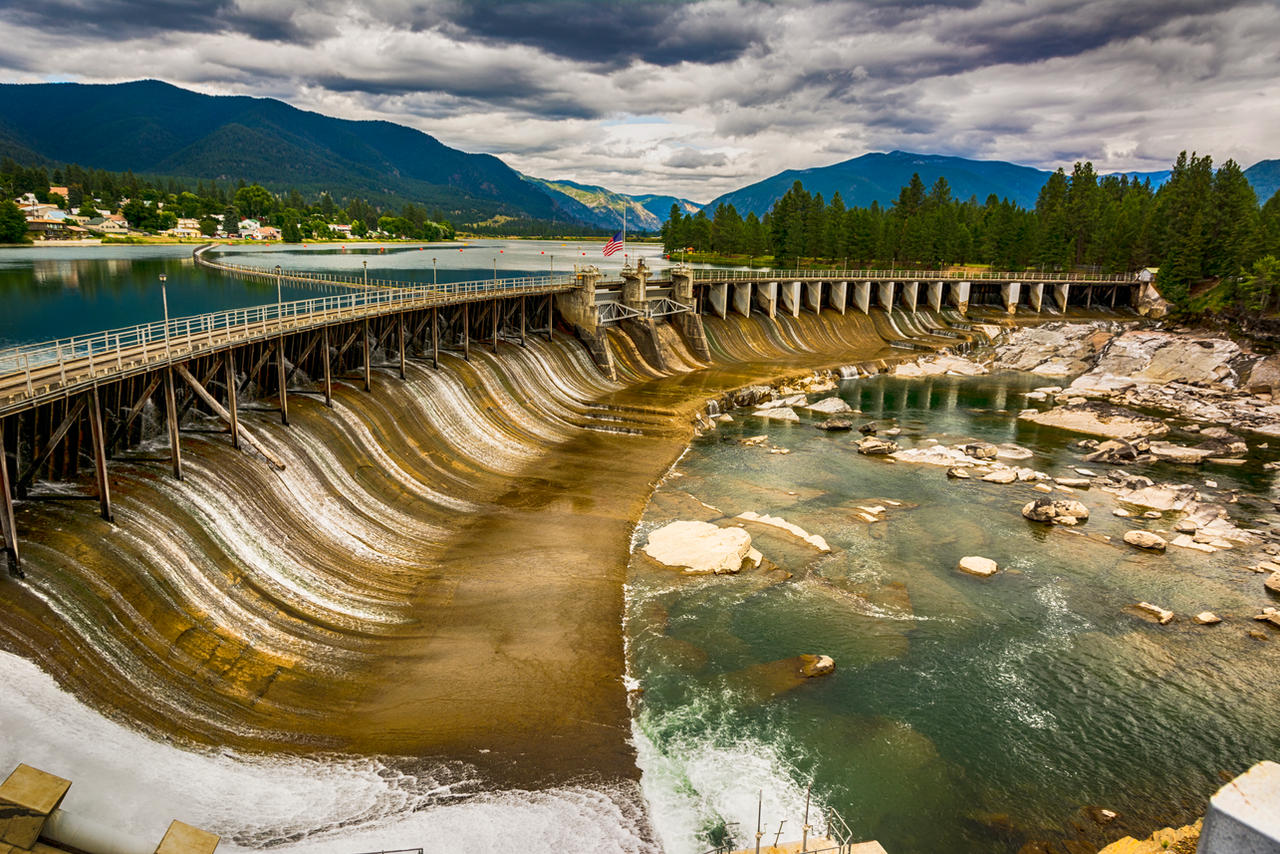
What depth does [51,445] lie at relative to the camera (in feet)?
77.7

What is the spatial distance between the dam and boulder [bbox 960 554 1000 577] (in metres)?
2.87

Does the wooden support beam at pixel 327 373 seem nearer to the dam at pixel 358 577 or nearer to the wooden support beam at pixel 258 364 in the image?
the dam at pixel 358 577

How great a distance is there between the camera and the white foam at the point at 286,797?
49.7 ft

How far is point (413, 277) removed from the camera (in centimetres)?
12775

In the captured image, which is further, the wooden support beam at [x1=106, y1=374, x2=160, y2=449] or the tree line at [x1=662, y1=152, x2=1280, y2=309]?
the tree line at [x1=662, y1=152, x2=1280, y2=309]

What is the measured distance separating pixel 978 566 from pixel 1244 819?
1097 inches

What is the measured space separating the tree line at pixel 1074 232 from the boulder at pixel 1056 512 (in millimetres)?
66978

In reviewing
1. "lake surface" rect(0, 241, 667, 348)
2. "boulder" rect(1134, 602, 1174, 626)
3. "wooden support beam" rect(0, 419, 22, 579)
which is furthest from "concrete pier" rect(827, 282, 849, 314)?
"wooden support beam" rect(0, 419, 22, 579)

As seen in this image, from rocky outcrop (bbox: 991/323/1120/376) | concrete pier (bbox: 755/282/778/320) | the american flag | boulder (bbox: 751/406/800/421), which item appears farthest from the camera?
concrete pier (bbox: 755/282/778/320)

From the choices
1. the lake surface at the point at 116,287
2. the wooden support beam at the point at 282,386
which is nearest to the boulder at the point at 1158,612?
the wooden support beam at the point at 282,386

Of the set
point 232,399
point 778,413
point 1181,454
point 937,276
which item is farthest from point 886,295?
point 232,399

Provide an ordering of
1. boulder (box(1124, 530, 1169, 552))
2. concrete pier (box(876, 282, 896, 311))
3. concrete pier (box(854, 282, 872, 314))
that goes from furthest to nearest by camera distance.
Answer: concrete pier (box(876, 282, 896, 311)), concrete pier (box(854, 282, 872, 314)), boulder (box(1124, 530, 1169, 552))

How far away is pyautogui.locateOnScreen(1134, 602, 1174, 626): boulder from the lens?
3116cm

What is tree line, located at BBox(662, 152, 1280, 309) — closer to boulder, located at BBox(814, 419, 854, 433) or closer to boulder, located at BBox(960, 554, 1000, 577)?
boulder, located at BBox(814, 419, 854, 433)
